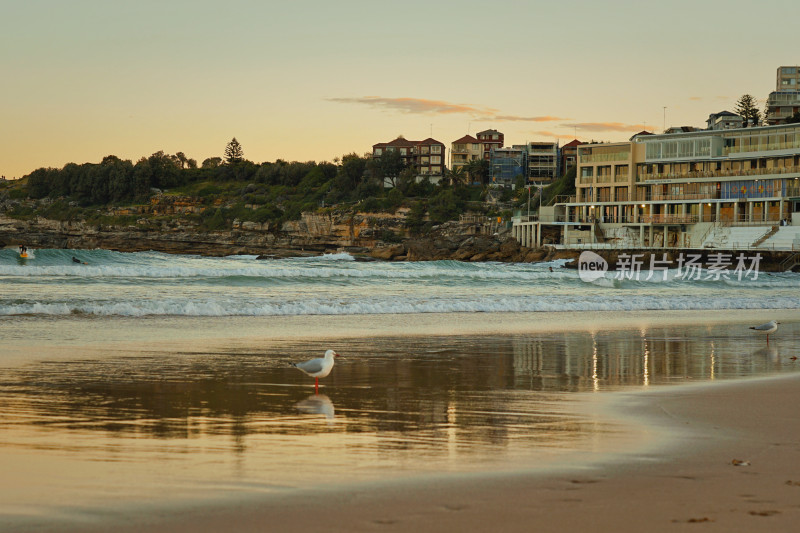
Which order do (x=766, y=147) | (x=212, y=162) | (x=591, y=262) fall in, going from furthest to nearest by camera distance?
(x=212, y=162), (x=766, y=147), (x=591, y=262)

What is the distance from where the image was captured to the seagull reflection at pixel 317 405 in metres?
8.05

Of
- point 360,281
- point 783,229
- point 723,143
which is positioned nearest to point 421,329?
point 360,281

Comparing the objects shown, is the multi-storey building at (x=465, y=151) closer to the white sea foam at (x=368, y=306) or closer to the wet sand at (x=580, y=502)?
the white sea foam at (x=368, y=306)

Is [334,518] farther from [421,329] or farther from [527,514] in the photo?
[421,329]

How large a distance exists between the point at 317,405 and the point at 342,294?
19.7 meters

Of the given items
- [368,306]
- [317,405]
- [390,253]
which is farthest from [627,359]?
[390,253]

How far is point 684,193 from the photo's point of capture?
7850 cm

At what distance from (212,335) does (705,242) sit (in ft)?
204

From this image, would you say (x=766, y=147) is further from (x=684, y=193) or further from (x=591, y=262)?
(x=591, y=262)

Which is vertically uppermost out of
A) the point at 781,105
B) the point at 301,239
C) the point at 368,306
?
the point at 781,105

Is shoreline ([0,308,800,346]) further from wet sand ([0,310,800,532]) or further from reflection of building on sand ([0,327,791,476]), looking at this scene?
wet sand ([0,310,800,532])

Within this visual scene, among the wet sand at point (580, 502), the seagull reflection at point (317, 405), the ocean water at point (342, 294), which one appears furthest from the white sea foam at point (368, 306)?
the wet sand at point (580, 502)

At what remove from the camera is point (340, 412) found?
808 centimetres

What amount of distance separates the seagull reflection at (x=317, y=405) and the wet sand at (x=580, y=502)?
2.70 meters
